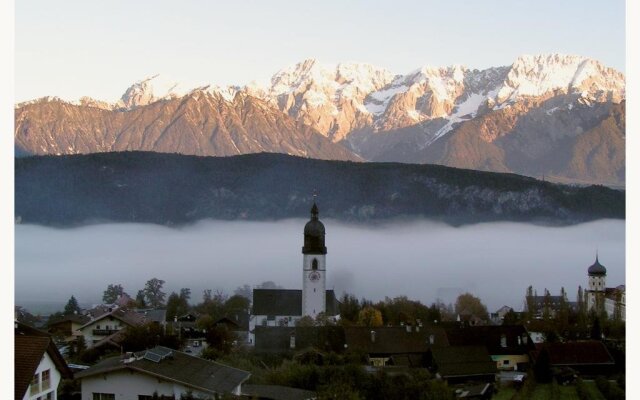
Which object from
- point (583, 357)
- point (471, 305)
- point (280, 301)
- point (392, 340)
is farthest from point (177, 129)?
A: point (583, 357)

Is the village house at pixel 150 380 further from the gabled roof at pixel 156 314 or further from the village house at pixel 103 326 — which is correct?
the gabled roof at pixel 156 314

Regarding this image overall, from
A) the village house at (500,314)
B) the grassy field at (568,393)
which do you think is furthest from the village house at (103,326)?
the village house at (500,314)

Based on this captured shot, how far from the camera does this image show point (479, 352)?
2316 cm

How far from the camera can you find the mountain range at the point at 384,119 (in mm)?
61031

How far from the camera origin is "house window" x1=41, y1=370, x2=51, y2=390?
40.5 ft

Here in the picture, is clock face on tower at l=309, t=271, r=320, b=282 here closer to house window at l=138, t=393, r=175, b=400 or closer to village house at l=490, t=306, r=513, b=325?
village house at l=490, t=306, r=513, b=325

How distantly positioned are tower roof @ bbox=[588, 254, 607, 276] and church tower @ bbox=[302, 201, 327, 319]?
1047 centimetres

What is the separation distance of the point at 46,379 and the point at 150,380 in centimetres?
333

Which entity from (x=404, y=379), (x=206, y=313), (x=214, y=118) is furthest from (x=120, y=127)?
(x=404, y=379)

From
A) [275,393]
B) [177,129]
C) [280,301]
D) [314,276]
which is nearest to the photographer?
[275,393]

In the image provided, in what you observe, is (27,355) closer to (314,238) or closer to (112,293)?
(314,238)

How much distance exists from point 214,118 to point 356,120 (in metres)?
16.2

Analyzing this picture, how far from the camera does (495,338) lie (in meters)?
25.8

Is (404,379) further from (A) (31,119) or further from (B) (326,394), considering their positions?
(A) (31,119)
